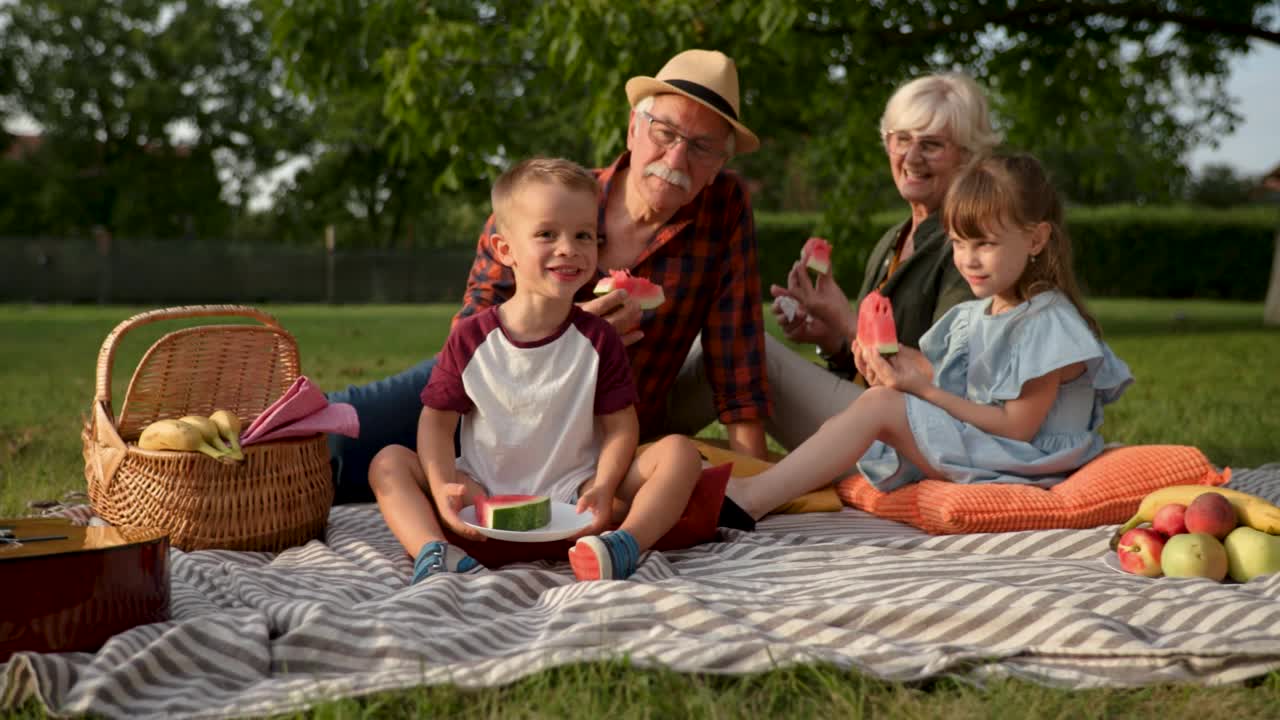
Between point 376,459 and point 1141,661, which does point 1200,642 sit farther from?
point 376,459

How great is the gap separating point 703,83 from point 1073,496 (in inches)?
73.4

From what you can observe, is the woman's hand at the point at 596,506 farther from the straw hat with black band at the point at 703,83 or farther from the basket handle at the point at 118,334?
the straw hat with black band at the point at 703,83

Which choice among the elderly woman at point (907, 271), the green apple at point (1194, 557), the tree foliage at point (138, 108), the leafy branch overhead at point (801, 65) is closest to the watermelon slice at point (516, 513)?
the elderly woman at point (907, 271)

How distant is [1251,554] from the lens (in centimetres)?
315

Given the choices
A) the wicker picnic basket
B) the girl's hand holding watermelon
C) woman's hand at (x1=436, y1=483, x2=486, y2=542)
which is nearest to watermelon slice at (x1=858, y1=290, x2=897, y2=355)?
the girl's hand holding watermelon

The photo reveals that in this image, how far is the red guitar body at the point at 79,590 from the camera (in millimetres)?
2430

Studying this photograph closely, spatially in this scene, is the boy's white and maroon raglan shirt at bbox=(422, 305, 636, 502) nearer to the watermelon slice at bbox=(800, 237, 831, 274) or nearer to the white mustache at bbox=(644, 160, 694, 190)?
the white mustache at bbox=(644, 160, 694, 190)

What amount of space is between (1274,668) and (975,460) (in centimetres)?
160

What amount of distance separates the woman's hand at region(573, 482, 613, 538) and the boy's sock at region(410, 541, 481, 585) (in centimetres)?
33

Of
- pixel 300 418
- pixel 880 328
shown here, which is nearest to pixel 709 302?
pixel 880 328

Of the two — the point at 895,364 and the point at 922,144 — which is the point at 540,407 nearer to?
the point at 895,364

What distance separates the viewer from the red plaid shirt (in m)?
4.22

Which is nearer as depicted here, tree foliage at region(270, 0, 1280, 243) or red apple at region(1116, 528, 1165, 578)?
red apple at region(1116, 528, 1165, 578)

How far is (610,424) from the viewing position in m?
3.49
